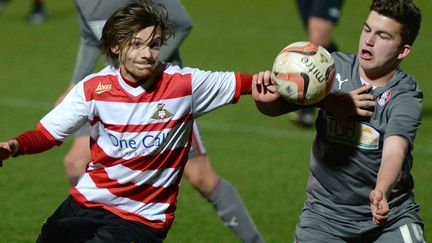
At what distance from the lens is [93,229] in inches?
201

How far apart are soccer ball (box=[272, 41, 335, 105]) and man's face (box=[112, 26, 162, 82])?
0.63 m

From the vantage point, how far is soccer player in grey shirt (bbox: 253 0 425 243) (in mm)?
5027

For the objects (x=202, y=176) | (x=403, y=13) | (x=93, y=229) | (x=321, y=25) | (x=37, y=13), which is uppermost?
(x=403, y=13)

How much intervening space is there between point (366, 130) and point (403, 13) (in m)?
0.61

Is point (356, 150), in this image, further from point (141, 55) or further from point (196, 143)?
point (196, 143)

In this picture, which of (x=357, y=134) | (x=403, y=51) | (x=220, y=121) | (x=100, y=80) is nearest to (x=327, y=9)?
(x=220, y=121)

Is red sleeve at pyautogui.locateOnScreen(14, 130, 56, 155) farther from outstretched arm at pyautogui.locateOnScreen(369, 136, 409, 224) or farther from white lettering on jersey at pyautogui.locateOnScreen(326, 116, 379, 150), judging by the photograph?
outstretched arm at pyautogui.locateOnScreen(369, 136, 409, 224)

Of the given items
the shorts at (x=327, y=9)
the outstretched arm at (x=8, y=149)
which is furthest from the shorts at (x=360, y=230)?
the shorts at (x=327, y=9)

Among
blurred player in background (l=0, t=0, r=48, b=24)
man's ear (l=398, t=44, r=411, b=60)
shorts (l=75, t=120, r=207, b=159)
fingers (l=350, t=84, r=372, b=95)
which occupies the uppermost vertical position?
man's ear (l=398, t=44, r=411, b=60)

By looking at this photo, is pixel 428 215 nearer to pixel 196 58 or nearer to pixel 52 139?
pixel 52 139

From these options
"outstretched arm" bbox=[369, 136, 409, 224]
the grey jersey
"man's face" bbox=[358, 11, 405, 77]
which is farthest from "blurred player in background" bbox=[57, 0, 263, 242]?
"outstretched arm" bbox=[369, 136, 409, 224]

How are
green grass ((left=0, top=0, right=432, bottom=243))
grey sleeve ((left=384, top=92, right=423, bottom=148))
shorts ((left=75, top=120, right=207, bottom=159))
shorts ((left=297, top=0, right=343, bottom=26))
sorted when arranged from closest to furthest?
grey sleeve ((left=384, top=92, right=423, bottom=148)) → shorts ((left=75, top=120, right=207, bottom=159)) → green grass ((left=0, top=0, right=432, bottom=243)) → shorts ((left=297, top=0, right=343, bottom=26))

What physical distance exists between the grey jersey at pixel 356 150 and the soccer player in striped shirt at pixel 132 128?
48 centimetres

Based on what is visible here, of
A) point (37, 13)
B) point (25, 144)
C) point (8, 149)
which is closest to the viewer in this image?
point (8, 149)
